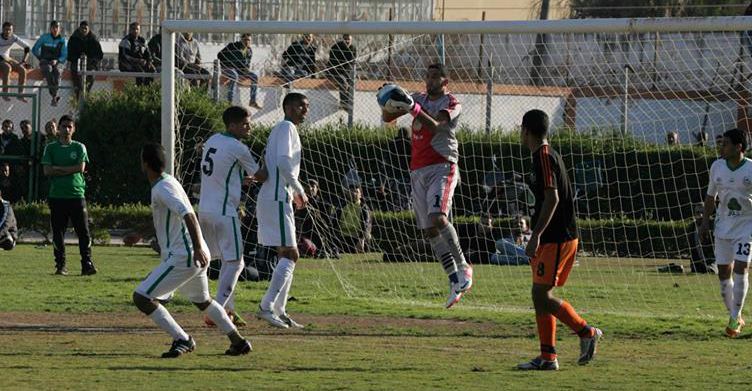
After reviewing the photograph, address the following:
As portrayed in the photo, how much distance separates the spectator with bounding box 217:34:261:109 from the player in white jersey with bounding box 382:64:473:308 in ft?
37.0

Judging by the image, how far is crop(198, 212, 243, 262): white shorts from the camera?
42.0 feet

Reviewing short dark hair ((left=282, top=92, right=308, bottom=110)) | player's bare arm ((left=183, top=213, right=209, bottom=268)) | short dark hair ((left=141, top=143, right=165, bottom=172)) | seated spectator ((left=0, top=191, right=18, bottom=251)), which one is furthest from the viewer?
seated spectator ((left=0, top=191, right=18, bottom=251))

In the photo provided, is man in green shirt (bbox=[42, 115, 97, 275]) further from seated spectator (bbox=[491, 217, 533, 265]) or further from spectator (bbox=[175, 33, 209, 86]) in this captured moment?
seated spectator (bbox=[491, 217, 533, 265])

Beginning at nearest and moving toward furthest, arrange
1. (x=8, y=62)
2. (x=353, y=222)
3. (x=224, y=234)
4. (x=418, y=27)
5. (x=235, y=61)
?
(x=224, y=234) < (x=418, y=27) < (x=353, y=222) < (x=235, y=61) < (x=8, y=62)

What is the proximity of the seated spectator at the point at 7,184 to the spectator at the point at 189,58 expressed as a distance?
6.34 meters

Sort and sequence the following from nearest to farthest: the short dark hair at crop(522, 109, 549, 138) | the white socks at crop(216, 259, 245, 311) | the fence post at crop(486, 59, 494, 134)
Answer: the short dark hair at crop(522, 109, 549, 138) → the white socks at crop(216, 259, 245, 311) → the fence post at crop(486, 59, 494, 134)

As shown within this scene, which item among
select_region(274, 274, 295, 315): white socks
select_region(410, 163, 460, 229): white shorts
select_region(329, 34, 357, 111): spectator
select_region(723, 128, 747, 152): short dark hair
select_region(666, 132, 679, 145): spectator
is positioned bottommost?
select_region(274, 274, 295, 315): white socks

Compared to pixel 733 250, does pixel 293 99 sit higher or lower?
higher

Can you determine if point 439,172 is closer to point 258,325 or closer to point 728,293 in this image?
point 258,325

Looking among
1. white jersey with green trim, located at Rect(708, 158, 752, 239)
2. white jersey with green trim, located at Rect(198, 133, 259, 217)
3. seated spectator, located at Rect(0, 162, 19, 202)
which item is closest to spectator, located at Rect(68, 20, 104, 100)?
seated spectator, located at Rect(0, 162, 19, 202)

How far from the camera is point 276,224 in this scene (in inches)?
506

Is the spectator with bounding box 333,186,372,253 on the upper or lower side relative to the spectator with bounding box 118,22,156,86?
lower

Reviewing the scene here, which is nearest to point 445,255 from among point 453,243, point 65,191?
point 453,243

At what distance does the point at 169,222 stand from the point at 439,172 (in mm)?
3586
